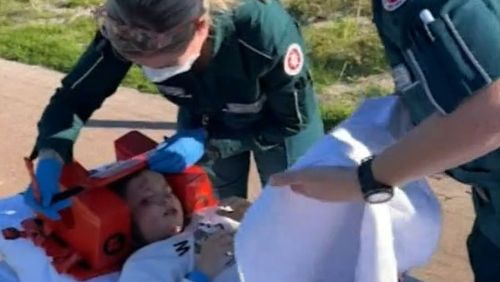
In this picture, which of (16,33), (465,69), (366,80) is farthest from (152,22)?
(16,33)

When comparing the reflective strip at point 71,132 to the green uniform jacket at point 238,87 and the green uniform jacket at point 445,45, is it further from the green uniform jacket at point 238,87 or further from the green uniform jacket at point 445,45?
the green uniform jacket at point 445,45

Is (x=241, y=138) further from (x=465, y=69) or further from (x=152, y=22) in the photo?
(x=465, y=69)

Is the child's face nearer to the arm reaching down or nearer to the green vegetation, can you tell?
the arm reaching down

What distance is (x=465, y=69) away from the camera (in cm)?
195

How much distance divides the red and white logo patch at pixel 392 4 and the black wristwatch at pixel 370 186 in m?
0.28

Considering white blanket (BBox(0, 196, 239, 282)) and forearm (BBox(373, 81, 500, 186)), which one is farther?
white blanket (BBox(0, 196, 239, 282))

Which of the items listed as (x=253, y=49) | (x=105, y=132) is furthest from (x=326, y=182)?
(x=105, y=132)

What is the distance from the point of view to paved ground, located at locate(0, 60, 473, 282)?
13.1 ft

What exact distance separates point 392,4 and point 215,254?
46.3 inches

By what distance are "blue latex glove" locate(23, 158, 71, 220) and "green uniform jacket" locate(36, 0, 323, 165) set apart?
0.05 metres

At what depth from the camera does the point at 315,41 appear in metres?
5.67

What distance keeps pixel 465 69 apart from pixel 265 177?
154 cm

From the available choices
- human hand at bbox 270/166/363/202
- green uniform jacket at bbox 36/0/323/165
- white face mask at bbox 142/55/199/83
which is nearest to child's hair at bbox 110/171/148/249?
green uniform jacket at bbox 36/0/323/165

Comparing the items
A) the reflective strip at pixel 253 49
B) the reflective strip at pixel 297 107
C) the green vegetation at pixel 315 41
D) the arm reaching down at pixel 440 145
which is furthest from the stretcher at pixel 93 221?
the green vegetation at pixel 315 41
